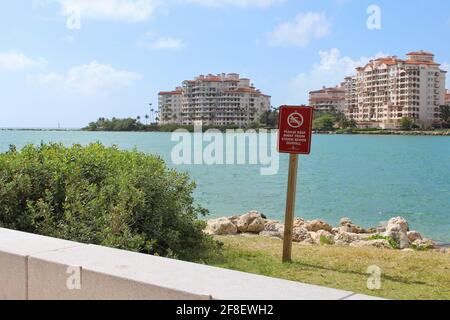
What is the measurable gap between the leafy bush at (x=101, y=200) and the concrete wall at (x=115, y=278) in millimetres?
2509

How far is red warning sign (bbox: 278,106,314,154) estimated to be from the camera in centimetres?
867

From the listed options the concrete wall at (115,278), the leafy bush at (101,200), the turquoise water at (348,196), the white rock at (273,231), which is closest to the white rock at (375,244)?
the white rock at (273,231)

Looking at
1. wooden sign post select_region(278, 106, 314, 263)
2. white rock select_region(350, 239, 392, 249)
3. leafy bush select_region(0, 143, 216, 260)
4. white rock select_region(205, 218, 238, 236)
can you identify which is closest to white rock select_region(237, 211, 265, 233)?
white rock select_region(205, 218, 238, 236)

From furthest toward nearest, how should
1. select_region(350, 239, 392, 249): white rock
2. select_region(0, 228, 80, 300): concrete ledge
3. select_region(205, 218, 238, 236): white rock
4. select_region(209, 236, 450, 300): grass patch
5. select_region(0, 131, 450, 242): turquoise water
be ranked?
1. select_region(0, 131, 450, 242): turquoise water
2. select_region(205, 218, 238, 236): white rock
3. select_region(350, 239, 392, 249): white rock
4. select_region(209, 236, 450, 300): grass patch
5. select_region(0, 228, 80, 300): concrete ledge

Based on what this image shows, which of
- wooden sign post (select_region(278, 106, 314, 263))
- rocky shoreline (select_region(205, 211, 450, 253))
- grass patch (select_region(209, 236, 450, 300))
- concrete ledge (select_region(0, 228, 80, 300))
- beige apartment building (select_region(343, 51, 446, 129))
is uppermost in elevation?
beige apartment building (select_region(343, 51, 446, 129))

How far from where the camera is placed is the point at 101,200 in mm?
8219

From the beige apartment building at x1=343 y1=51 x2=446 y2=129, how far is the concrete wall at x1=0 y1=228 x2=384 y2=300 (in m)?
186

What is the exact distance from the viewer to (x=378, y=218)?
33.7 metres

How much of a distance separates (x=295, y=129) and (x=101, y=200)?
3.00m

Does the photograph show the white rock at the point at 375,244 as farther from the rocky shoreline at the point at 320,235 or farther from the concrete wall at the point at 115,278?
the concrete wall at the point at 115,278

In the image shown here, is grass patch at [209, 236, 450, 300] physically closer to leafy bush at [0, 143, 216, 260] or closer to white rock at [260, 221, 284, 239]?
leafy bush at [0, 143, 216, 260]

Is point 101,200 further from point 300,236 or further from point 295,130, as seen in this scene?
point 300,236

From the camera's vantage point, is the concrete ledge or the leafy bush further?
the leafy bush
